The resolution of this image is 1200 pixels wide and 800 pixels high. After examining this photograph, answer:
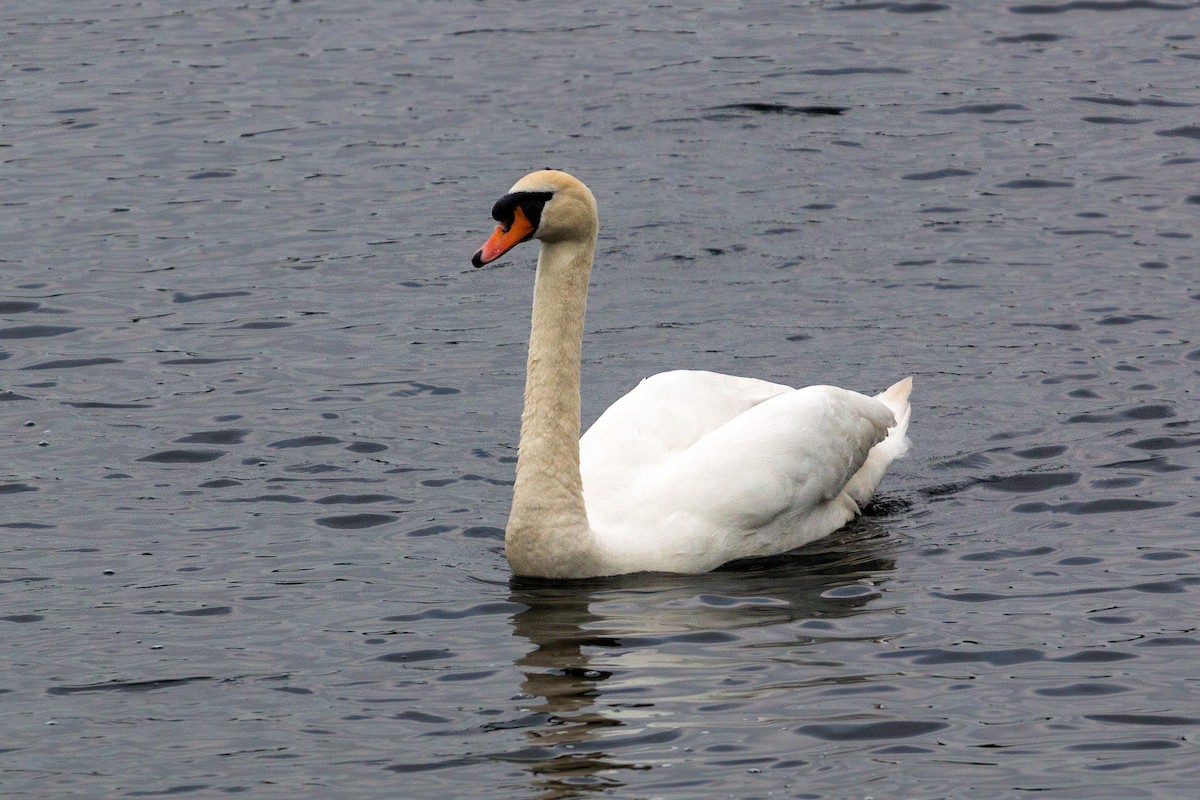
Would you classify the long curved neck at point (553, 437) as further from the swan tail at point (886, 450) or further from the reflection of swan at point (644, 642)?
the swan tail at point (886, 450)

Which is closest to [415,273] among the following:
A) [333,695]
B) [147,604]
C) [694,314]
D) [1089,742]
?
[694,314]

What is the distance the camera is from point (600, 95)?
19578 mm

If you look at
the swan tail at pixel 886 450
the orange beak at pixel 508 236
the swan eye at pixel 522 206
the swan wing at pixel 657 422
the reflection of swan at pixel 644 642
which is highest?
the swan eye at pixel 522 206

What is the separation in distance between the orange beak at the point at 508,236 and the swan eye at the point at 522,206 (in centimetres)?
2

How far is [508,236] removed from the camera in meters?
9.95

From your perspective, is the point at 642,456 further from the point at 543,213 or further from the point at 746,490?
the point at 543,213

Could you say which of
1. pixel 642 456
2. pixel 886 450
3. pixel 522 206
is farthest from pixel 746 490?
pixel 522 206

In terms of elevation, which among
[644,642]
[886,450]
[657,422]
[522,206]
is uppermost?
[522,206]

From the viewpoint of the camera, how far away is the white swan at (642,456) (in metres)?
10.2

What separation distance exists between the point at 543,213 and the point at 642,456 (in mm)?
1568

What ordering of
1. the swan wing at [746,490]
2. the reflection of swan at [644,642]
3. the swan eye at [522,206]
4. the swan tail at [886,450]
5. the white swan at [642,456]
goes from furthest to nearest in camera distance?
1. the swan tail at [886,450]
2. the swan wing at [746,490]
3. the white swan at [642,456]
4. the swan eye at [522,206]
5. the reflection of swan at [644,642]

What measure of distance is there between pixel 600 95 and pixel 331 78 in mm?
2613

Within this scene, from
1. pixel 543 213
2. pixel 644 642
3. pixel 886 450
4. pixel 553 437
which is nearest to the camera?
pixel 644 642

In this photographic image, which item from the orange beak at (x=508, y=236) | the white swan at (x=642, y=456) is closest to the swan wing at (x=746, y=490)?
the white swan at (x=642, y=456)
